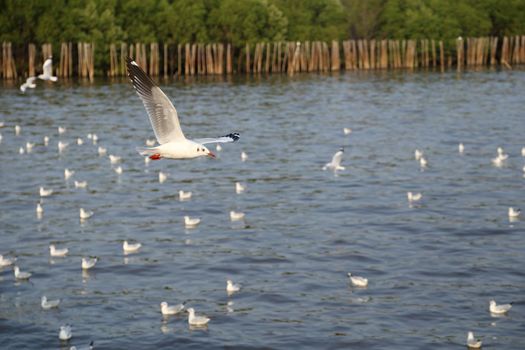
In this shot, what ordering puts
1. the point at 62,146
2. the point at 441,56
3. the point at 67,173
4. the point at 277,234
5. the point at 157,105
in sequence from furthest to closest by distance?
the point at 441,56, the point at 62,146, the point at 67,173, the point at 277,234, the point at 157,105

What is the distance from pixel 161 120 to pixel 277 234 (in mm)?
8024

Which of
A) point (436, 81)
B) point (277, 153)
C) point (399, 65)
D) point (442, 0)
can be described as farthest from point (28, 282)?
point (442, 0)

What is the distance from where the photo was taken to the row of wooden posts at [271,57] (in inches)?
2739

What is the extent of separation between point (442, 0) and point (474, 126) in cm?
4723

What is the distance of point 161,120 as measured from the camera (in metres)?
15.6

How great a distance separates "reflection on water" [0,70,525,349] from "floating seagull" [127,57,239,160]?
9.54 feet

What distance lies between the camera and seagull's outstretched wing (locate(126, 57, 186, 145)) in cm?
1498

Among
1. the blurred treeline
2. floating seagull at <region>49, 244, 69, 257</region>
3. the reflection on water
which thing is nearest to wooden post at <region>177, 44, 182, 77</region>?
the blurred treeline

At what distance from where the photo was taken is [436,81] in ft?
218

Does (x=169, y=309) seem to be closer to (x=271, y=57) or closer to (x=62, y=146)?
(x=62, y=146)

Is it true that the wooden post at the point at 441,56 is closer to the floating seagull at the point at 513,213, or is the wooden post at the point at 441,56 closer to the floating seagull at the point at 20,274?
the floating seagull at the point at 513,213

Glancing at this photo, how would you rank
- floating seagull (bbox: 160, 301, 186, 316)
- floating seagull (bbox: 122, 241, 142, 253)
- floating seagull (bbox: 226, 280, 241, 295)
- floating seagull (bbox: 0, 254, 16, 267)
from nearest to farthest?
floating seagull (bbox: 160, 301, 186, 316)
floating seagull (bbox: 226, 280, 241, 295)
floating seagull (bbox: 0, 254, 16, 267)
floating seagull (bbox: 122, 241, 142, 253)

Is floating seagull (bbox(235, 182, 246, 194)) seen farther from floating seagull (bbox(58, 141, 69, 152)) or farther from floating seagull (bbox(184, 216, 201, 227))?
floating seagull (bbox(58, 141, 69, 152))

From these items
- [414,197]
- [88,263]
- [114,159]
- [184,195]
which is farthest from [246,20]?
[88,263]
